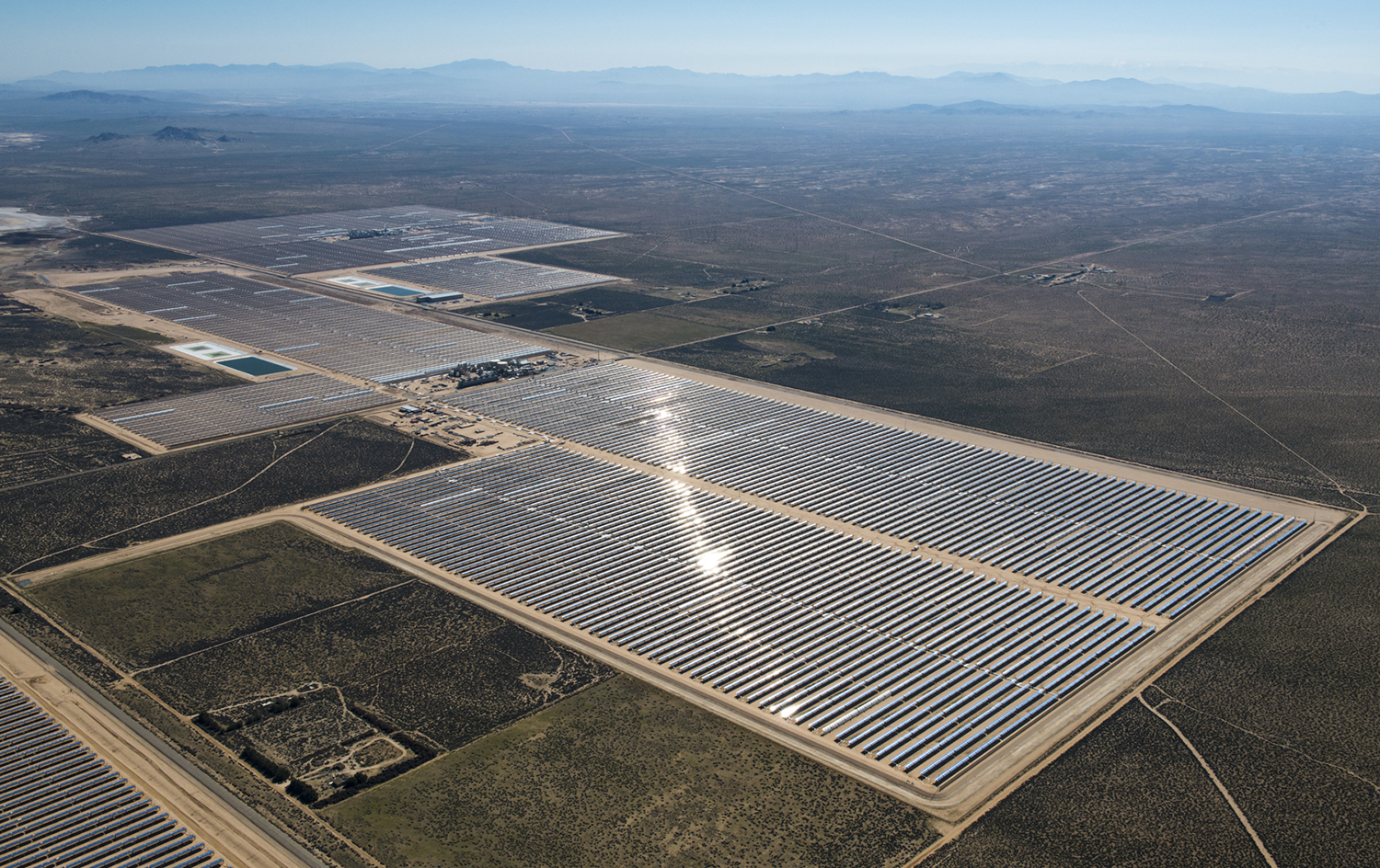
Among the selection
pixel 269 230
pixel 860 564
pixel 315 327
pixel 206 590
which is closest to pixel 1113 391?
pixel 860 564

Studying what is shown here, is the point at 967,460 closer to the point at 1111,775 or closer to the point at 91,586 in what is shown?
→ the point at 1111,775

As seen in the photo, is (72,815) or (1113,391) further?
(1113,391)

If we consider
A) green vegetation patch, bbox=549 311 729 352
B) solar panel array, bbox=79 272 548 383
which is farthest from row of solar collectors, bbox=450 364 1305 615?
green vegetation patch, bbox=549 311 729 352

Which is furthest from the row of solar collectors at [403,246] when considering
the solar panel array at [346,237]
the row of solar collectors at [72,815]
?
the row of solar collectors at [72,815]

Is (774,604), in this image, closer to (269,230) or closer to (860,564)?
(860,564)

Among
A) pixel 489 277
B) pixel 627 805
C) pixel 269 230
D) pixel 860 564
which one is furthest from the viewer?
pixel 269 230

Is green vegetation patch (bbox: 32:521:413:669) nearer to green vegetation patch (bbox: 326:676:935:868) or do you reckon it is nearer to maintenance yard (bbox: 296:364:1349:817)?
maintenance yard (bbox: 296:364:1349:817)
